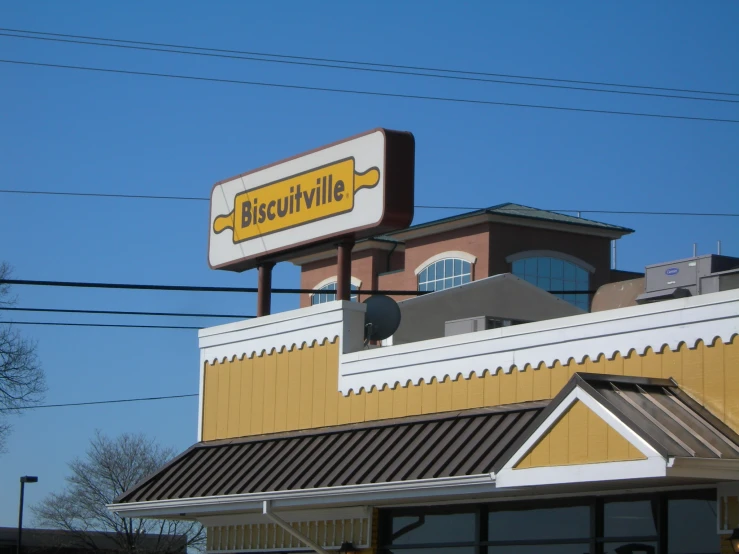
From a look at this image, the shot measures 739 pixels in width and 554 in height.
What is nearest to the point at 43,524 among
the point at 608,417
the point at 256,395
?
the point at 256,395

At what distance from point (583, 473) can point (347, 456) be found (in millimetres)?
4365

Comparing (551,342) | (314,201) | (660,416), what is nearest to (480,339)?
(551,342)

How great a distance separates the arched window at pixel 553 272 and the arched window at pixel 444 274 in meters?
1.72

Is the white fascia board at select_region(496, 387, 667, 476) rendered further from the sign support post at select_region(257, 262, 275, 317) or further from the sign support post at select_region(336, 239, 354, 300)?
the sign support post at select_region(257, 262, 275, 317)

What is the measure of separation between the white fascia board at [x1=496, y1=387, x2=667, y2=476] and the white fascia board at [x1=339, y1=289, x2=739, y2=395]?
1491 mm

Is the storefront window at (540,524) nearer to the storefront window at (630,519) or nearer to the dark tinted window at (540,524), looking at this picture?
the dark tinted window at (540,524)

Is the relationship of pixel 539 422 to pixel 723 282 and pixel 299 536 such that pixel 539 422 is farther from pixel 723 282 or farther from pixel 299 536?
pixel 299 536

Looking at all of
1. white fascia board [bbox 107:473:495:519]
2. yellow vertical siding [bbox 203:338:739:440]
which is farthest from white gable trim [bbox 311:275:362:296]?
white fascia board [bbox 107:473:495:519]

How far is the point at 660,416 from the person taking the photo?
1144 centimetres

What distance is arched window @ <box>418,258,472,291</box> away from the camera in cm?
4112

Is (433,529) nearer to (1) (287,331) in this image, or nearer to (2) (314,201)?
(1) (287,331)

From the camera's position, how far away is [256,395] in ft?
58.0

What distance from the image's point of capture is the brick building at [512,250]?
40.5 m

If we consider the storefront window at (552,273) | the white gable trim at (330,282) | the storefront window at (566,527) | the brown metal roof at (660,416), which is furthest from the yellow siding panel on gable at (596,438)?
the white gable trim at (330,282)
